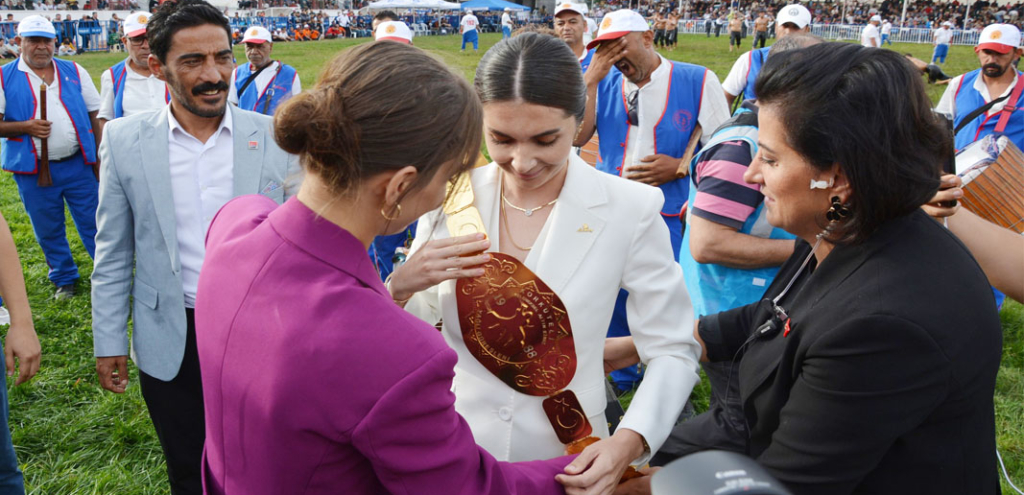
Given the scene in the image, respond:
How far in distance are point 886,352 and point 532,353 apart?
2.90 ft

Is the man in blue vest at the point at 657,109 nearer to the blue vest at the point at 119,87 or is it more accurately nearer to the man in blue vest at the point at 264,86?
the man in blue vest at the point at 264,86

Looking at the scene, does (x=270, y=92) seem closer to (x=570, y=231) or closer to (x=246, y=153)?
(x=246, y=153)

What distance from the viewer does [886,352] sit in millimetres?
1474

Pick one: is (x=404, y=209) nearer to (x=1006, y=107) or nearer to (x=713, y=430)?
(x=713, y=430)

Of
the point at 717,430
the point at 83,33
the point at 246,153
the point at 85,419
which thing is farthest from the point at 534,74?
the point at 83,33

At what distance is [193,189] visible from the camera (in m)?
2.81

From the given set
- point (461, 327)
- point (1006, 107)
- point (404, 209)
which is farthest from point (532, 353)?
point (1006, 107)

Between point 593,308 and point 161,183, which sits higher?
point 161,183

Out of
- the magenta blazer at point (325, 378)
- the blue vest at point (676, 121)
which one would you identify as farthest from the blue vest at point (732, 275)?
the magenta blazer at point (325, 378)

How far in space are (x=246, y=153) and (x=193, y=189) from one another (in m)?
0.25

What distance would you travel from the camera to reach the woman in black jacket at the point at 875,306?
1.48m

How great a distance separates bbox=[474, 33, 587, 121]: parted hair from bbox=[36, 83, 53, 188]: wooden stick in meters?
5.57

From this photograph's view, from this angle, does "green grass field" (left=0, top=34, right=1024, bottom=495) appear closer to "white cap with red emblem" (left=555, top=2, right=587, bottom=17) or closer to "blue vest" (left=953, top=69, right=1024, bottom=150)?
"blue vest" (left=953, top=69, right=1024, bottom=150)

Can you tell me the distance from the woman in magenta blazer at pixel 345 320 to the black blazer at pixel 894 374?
0.70m
